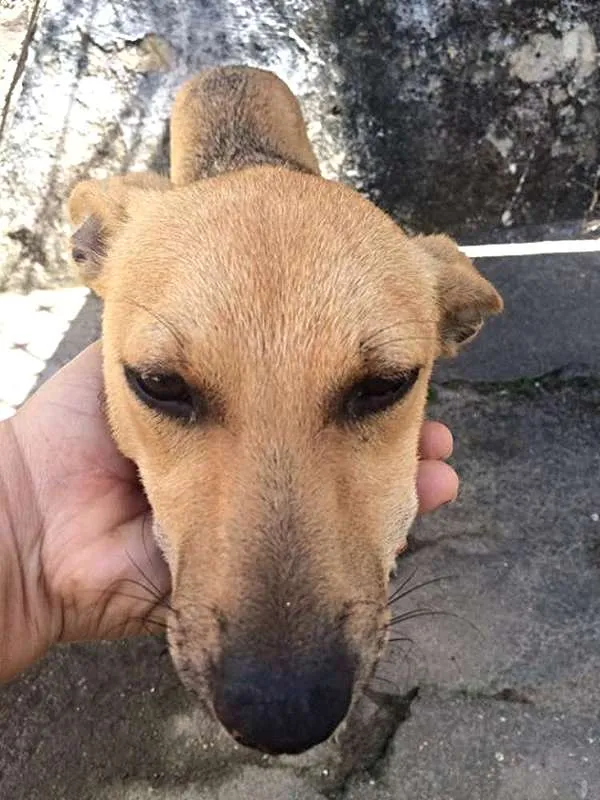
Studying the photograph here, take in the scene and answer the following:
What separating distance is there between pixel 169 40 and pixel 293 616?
5.77m

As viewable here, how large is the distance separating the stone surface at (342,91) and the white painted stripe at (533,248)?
509 millimetres

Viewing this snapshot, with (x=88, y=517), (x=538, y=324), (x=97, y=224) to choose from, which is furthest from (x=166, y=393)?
(x=538, y=324)

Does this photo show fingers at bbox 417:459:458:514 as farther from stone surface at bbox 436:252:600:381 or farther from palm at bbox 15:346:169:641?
stone surface at bbox 436:252:600:381

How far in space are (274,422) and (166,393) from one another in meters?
0.47

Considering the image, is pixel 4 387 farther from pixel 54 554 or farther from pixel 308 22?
pixel 308 22

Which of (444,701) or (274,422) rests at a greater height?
(274,422)

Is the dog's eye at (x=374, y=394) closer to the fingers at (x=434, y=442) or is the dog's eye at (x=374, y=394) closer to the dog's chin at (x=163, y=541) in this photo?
the dog's chin at (x=163, y=541)

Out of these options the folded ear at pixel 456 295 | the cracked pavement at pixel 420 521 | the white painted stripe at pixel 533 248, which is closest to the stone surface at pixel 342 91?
the cracked pavement at pixel 420 521

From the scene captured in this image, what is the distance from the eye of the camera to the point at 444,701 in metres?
5.07

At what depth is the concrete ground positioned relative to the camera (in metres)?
4.77

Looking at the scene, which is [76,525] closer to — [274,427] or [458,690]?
[274,427]

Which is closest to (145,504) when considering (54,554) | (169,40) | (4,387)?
(54,554)

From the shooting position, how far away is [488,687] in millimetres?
5137

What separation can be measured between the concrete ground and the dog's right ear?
236cm
